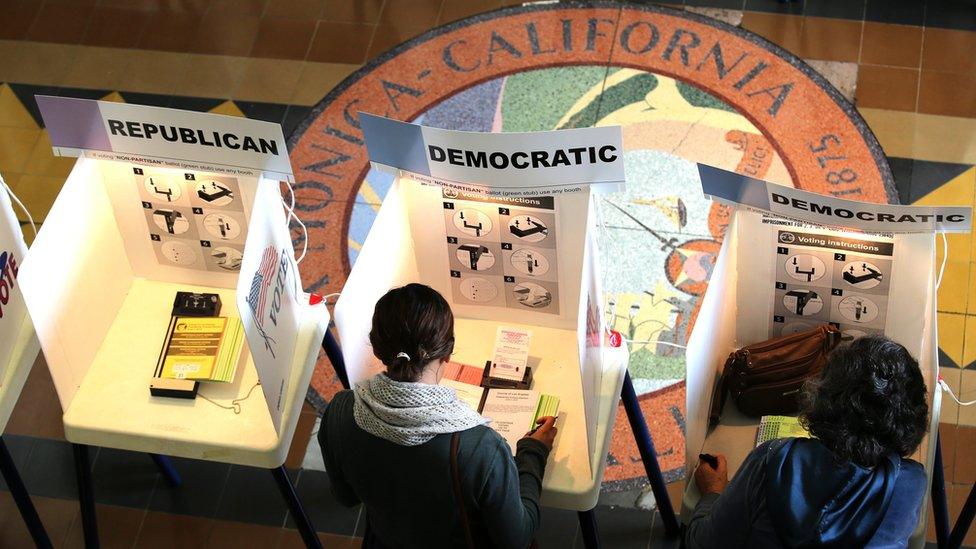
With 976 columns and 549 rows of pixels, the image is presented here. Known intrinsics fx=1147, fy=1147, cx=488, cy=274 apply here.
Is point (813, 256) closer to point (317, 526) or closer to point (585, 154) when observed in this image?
point (585, 154)

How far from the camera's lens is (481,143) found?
2811mm

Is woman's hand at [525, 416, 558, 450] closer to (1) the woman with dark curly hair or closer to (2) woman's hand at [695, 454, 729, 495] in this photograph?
(2) woman's hand at [695, 454, 729, 495]

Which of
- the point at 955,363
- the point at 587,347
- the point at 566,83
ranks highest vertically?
the point at 566,83

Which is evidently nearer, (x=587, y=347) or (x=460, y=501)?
(x=460, y=501)

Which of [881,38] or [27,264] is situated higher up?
[881,38]

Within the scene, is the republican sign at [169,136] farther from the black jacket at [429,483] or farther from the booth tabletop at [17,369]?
the black jacket at [429,483]

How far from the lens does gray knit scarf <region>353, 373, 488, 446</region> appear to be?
2422mm

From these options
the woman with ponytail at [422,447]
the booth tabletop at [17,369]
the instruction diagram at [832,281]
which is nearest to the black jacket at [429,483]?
the woman with ponytail at [422,447]

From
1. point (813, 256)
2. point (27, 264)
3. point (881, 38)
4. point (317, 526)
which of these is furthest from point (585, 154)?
point (881, 38)

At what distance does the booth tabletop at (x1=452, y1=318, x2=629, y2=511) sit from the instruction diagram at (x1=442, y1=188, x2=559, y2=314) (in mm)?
92

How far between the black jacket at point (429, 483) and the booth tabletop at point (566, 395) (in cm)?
23

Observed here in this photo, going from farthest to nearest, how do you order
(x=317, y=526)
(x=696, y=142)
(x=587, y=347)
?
(x=696, y=142), (x=317, y=526), (x=587, y=347)

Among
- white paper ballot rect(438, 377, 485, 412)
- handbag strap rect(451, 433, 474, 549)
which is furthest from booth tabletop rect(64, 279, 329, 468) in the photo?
handbag strap rect(451, 433, 474, 549)

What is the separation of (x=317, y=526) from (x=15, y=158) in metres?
2.39
